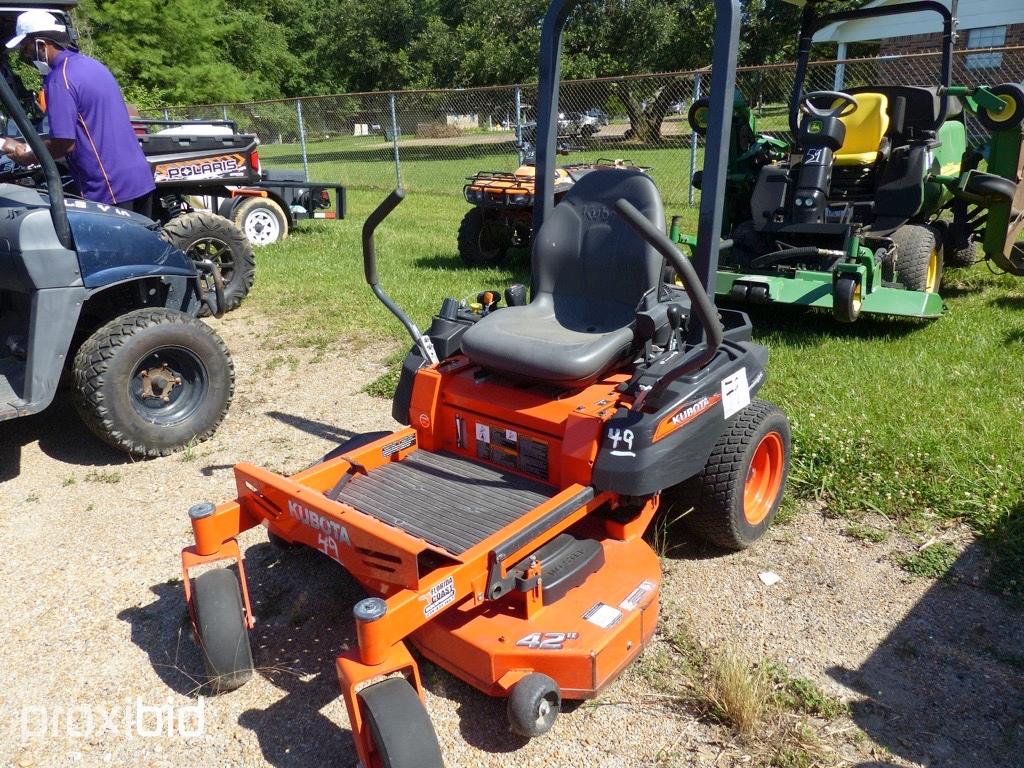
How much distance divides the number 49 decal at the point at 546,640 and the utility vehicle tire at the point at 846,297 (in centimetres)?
360

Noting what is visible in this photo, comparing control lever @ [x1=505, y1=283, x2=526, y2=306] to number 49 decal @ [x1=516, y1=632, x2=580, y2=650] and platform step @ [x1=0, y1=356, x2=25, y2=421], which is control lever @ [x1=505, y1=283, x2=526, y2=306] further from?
platform step @ [x1=0, y1=356, x2=25, y2=421]

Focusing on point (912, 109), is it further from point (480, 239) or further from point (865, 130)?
point (480, 239)

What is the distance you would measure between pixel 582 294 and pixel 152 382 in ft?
8.06

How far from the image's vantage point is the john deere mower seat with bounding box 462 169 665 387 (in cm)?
318

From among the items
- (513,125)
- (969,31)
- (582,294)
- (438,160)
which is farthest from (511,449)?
(969,31)

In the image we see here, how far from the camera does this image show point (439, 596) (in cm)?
239

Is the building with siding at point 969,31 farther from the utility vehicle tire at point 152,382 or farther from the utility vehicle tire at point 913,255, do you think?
the utility vehicle tire at point 152,382

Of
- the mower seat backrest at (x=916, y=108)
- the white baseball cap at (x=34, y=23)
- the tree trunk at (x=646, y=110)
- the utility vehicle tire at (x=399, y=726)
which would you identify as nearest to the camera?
the utility vehicle tire at (x=399, y=726)

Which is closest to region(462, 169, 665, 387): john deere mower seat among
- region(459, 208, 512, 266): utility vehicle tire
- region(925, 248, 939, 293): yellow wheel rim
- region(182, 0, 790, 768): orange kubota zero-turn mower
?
region(182, 0, 790, 768): orange kubota zero-turn mower

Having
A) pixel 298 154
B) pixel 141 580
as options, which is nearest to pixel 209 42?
pixel 298 154

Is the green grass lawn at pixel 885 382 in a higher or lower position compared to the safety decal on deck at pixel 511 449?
lower

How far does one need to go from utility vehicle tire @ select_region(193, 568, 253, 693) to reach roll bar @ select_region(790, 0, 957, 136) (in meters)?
5.25

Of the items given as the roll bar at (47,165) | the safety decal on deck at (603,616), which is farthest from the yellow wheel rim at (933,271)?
the roll bar at (47,165)

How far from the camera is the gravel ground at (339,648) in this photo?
8.27ft
